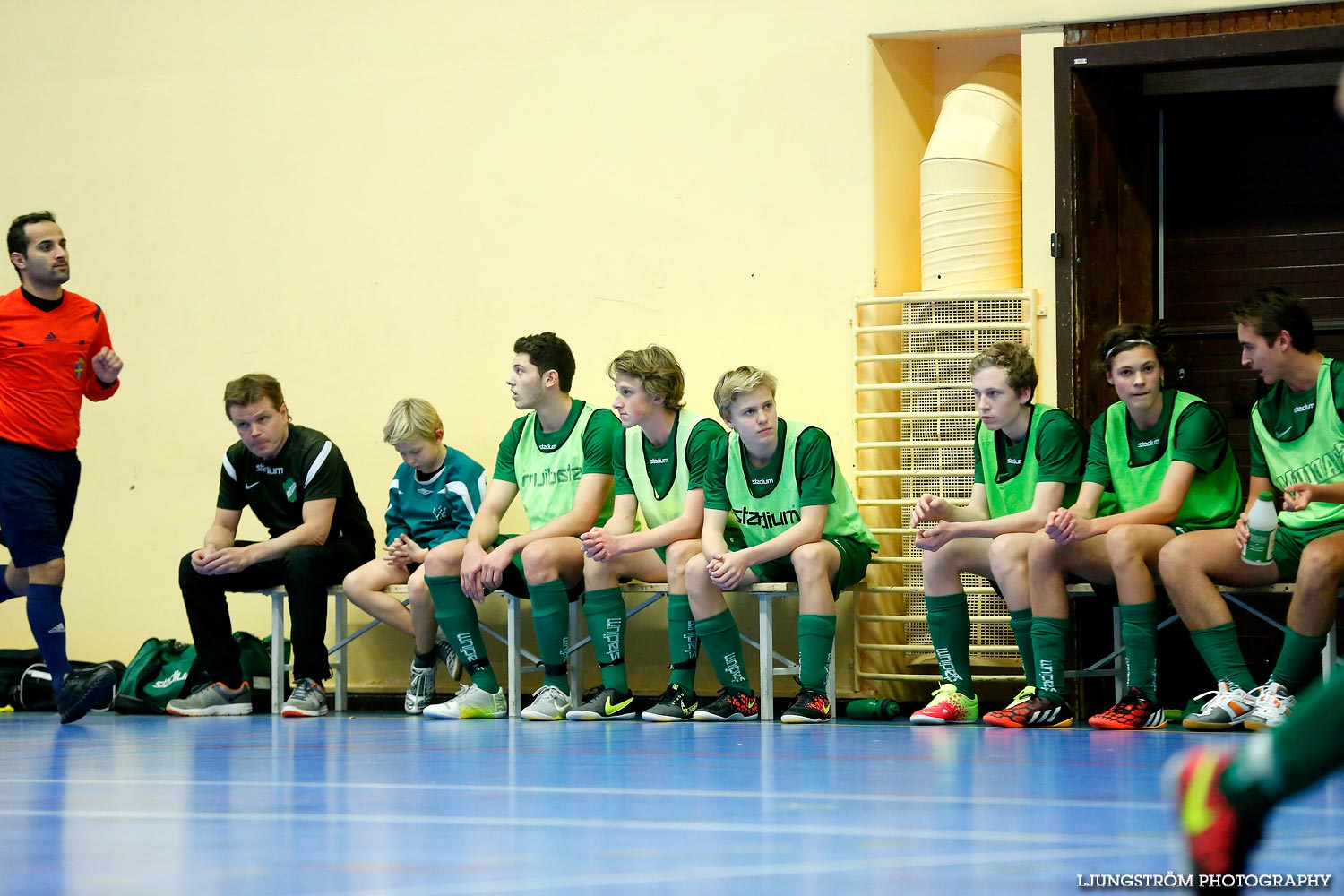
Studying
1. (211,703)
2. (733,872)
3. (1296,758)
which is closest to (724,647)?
(211,703)

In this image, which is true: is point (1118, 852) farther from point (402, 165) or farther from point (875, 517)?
point (402, 165)

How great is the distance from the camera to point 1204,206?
6.00 metres

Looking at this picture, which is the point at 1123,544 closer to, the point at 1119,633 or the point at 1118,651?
the point at 1118,651

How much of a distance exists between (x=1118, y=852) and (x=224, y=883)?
44.1 inches

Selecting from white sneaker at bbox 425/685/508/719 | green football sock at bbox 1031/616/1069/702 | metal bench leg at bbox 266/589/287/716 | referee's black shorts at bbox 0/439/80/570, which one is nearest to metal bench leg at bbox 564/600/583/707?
white sneaker at bbox 425/685/508/719

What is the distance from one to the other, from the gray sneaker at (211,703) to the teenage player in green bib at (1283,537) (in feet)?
10.8

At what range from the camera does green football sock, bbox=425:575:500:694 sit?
5699 mm

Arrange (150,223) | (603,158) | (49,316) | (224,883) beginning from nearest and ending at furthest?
(224,883) < (49,316) < (603,158) < (150,223)

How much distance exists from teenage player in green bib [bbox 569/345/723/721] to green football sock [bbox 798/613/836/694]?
0.42 metres

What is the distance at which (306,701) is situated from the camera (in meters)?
5.80

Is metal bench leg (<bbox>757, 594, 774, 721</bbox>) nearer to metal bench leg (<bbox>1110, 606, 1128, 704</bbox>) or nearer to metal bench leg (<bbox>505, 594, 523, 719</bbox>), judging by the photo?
metal bench leg (<bbox>505, 594, 523, 719</bbox>)

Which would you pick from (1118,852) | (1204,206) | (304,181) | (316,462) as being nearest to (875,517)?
(1204,206)

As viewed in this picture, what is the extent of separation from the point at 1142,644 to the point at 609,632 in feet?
5.65

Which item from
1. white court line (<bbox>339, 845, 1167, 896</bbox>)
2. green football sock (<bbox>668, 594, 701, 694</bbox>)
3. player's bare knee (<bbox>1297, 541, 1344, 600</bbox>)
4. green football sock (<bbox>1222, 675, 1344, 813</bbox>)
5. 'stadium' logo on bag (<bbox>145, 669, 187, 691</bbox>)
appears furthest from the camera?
'stadium' logo on bag (<bbox>145, 669, 187, 691</bbox>)
